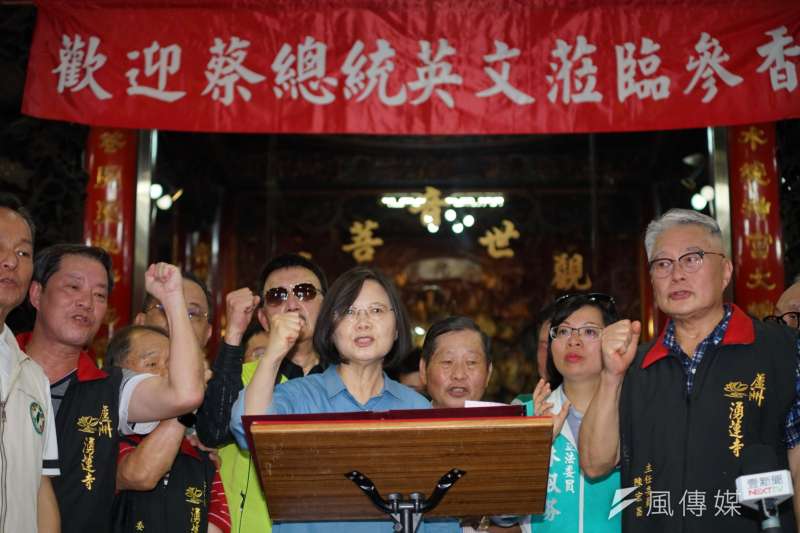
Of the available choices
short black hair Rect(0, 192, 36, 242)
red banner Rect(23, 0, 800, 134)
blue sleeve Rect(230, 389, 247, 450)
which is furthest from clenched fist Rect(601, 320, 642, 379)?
red banner Rect(23, 0, 800, 134)

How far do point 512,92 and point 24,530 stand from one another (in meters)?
2.76

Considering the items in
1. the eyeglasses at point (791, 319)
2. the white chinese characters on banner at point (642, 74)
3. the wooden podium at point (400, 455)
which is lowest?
the wooden podium at point (400, 455)

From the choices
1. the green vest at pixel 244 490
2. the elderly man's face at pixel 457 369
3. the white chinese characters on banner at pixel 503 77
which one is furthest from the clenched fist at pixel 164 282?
the white chinese characters on banner at pixel 503 77

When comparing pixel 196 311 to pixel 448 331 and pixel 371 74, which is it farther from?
pixel 371 74

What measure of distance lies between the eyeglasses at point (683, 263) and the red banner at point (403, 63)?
1.51 meters

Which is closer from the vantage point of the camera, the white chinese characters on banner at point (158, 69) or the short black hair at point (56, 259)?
the short black hair at point (56, 259)

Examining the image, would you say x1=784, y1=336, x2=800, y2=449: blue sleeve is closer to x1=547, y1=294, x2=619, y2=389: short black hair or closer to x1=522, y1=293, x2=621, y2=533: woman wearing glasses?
x1=522, y1=293, x2=621, y2=533: woman wearing glasses

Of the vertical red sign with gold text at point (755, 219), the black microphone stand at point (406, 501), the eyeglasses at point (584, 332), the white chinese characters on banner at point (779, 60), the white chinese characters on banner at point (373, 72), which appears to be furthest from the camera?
the vertical red sign with gold text at point (755, 219)

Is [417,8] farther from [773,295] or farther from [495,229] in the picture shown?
[495,229]

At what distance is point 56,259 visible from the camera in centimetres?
280

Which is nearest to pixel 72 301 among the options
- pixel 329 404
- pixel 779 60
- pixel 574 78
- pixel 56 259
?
pixel 56 259

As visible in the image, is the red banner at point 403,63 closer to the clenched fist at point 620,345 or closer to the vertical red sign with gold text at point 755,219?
the vertical red sign with gold text at point 755,219

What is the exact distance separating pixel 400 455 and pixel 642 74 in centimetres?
274

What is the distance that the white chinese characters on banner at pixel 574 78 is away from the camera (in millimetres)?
4082
